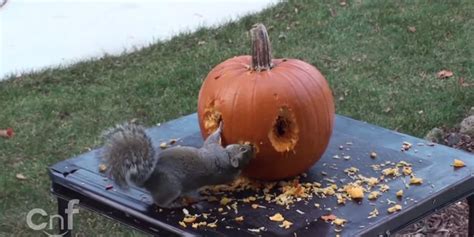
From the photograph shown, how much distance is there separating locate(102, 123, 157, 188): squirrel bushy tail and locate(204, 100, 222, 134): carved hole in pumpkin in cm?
33

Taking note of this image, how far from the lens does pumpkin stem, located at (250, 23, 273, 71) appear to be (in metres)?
2.70

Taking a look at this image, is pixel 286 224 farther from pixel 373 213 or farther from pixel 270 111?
pixel 270 111

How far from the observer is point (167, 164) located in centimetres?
257

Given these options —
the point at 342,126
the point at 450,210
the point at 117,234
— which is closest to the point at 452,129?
the point at 450,210

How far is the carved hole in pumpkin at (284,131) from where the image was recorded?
271cm

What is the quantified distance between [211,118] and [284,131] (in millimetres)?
239

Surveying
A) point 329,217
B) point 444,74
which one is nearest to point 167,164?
point 329,217

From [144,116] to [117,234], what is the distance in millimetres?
1327

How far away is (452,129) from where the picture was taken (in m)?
4.64

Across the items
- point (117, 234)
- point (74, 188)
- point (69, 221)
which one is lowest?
point (117, 234)

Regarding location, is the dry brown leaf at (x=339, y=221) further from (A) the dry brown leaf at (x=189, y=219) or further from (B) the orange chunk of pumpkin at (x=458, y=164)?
(B) the orange chunk of pumpkin at (x=458, y=164)

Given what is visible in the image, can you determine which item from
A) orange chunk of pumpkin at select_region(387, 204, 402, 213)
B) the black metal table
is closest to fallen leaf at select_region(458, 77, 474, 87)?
the black metal table

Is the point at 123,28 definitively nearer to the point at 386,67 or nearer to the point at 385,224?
the point at 386,67

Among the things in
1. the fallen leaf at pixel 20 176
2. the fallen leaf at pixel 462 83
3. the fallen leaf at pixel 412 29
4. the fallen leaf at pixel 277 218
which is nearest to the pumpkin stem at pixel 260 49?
the fallen leaf at pixel 277 218
